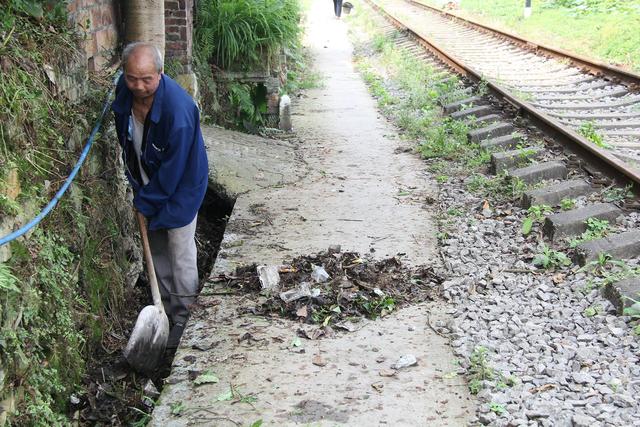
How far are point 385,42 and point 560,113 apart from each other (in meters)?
8.97

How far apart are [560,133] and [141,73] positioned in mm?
4408

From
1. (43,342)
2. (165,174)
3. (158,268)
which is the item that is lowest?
(158,268)

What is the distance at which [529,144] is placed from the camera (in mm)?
6766

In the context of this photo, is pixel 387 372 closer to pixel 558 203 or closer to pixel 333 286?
pixel 333 286

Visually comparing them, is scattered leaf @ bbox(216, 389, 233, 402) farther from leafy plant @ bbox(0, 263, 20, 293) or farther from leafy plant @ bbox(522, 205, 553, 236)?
leafy plant @ bbox(522, 205, 553, 236)

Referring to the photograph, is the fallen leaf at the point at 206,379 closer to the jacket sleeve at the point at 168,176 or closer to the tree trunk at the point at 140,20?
the jacket sleeve at the point at 168,176

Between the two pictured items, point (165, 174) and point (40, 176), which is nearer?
point (40, 176)

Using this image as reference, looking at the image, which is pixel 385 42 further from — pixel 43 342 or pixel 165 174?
pixel 43 342

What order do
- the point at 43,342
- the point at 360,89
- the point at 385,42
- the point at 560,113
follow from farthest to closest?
the point at 385,42, the point at 360,89, the point at 560,113, the point at 43,342

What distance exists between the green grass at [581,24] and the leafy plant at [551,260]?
282 inches

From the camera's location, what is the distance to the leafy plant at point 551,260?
14.4 feet

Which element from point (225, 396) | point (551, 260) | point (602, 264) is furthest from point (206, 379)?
point (602, 264)

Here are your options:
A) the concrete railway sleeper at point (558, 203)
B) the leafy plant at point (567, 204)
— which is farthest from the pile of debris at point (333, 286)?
the leafy plant at point (567, 204)

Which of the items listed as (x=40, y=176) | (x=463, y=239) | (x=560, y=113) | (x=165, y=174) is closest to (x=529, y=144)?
(x=560, y=113)
